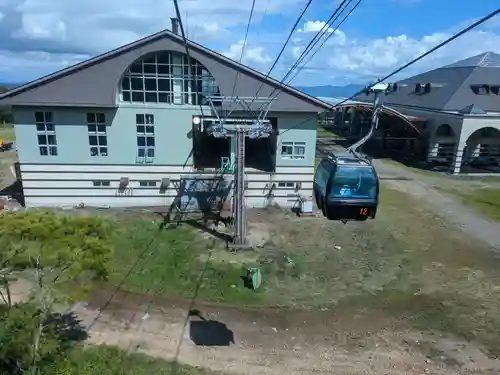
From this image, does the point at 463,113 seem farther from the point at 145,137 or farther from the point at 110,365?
the point at 110,365

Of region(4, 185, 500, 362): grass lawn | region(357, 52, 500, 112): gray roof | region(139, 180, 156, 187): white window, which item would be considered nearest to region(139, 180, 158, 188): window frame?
region(139, 180, 156, 187): white window

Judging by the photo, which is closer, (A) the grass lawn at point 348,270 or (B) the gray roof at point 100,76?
(A) the grass lawn at point 348,270

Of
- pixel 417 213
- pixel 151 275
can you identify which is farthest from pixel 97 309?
pixel 417 213

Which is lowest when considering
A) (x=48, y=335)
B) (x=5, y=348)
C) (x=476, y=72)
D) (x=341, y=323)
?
(x=341, y=323)

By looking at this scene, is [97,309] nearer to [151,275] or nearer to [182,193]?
[151,275]

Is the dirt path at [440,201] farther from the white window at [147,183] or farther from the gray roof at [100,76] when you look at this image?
the white window at [147,183]

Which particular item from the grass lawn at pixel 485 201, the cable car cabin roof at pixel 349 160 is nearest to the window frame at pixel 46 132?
the cable car cabin roof at pixel 349 160
